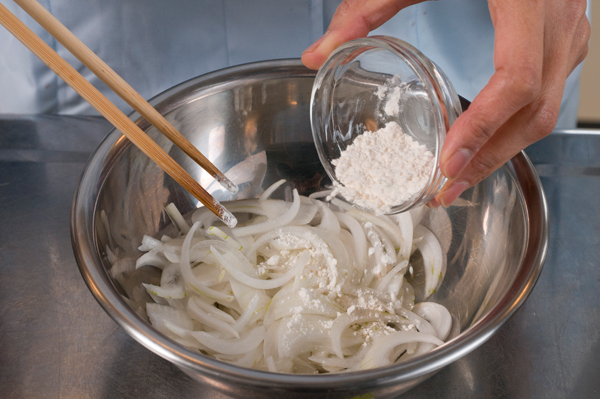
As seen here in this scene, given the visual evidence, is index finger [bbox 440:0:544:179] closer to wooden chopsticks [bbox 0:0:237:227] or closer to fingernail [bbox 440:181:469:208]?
fingernail [bbox 440:181:469:208]

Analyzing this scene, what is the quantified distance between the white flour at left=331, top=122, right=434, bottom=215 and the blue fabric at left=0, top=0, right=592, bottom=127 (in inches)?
19.6

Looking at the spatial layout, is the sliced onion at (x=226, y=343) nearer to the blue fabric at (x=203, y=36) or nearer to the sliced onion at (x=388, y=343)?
the sliced onion at (x=388, y=343)

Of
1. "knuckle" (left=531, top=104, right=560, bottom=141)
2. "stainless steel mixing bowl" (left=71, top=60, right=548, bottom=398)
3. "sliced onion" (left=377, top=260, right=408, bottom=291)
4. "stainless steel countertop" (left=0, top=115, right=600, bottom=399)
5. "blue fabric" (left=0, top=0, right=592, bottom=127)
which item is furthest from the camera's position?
"blue fabric" (left=0, top=0, right=592, bottom=127)

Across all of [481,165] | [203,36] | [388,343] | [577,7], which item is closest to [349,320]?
[388,343]

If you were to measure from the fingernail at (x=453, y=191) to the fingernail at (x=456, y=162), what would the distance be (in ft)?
0.32

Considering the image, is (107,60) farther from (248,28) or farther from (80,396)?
(80,396)

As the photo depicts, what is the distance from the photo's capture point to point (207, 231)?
0.90 meters

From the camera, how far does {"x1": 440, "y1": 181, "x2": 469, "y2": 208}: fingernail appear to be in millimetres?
697

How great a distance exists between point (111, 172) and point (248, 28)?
23.4 inches

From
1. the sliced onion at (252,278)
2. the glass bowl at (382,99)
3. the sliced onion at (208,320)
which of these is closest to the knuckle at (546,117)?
the glass bowl at (382,99)

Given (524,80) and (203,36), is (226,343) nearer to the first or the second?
(524,80)

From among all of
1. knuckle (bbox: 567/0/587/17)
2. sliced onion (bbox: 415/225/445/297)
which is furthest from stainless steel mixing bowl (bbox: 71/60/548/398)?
knuckle (bbox: 567/0/587/17)

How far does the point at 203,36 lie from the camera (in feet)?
3.93

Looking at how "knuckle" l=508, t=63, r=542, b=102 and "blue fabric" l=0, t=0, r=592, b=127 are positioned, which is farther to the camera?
"blue fabric" l=0, t=0, r=592, b=127
